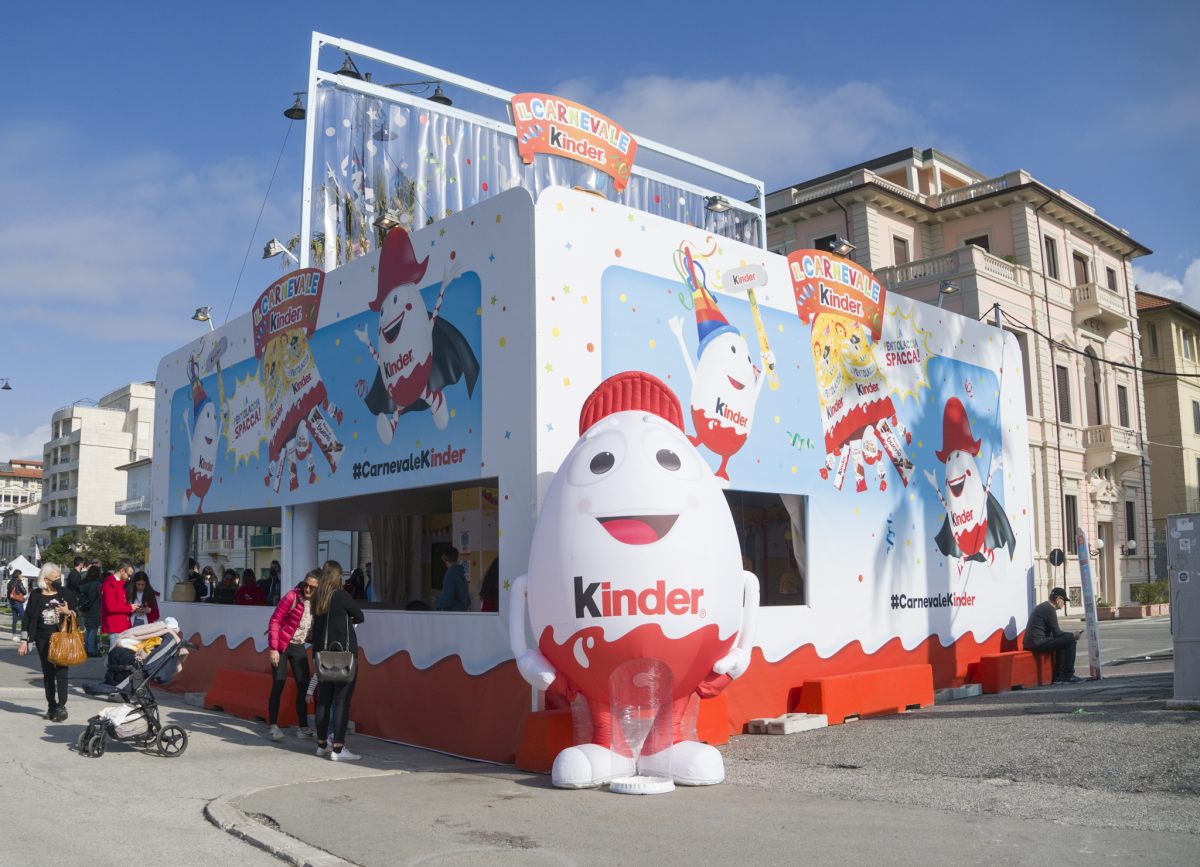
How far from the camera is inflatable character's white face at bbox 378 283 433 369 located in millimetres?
11758

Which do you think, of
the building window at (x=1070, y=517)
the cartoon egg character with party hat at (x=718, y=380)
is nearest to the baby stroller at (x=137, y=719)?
the cartoon egg character with party hat at (x=718, y=380)

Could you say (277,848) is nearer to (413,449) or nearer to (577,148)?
(413,449)

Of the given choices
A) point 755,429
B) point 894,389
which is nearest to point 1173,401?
point 894,389

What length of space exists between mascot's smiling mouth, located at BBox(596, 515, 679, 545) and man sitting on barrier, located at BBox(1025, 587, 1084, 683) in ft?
32.3

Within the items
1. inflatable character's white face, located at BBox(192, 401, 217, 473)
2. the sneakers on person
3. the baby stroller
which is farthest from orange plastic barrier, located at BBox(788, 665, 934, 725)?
inflatable character's white face, located at BBox(192, 401, 217, 473)

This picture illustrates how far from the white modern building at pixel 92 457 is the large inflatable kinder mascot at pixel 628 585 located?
85.4 meters

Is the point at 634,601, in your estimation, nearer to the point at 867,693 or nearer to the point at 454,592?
the point at 454,592

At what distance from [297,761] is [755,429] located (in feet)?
19.5

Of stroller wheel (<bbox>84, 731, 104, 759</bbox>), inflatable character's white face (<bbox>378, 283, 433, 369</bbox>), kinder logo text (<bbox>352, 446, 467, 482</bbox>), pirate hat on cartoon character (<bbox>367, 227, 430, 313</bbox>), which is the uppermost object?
pirate hat on cartoon character (<bbox>367, 227, 430, 313</bbox>)

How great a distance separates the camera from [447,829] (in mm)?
7254

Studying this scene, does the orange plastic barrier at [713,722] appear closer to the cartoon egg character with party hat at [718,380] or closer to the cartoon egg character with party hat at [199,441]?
the cartoon egg character with party hat at [718,380]

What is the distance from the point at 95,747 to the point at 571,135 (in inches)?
394

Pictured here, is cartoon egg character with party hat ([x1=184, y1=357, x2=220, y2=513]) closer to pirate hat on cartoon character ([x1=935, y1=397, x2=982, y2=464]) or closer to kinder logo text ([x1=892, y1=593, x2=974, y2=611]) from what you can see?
kinder logo text ([x1=892, y1=593, x2=974, y2=611])

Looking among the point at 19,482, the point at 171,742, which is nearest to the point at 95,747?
the point at 171,742
